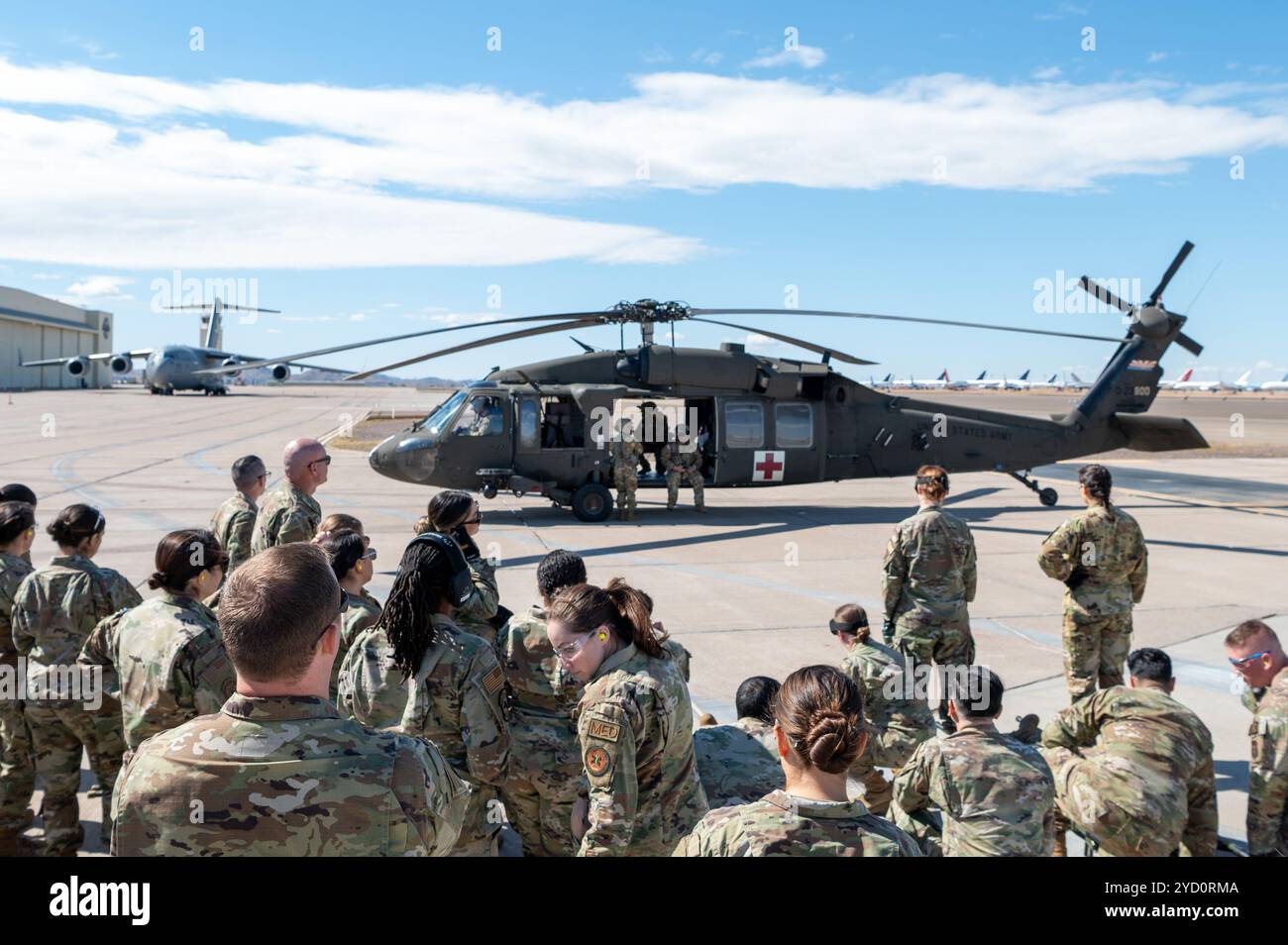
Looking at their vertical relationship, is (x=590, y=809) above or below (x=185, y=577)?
below

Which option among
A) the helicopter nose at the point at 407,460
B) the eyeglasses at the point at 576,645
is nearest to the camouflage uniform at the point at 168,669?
the eyeglasses at the point at 576,645

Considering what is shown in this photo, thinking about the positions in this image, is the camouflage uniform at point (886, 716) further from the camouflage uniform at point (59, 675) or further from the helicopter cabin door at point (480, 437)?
the helicopter cabin door at point (480, 437)

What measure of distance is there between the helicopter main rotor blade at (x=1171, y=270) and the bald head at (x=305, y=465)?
1345 centimetres

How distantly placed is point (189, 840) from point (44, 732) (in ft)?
9.44

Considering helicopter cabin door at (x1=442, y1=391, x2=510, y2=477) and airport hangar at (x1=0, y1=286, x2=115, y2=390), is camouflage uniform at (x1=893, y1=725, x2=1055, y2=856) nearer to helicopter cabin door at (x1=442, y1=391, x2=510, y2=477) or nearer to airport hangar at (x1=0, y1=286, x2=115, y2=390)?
helicopter cabin door at (x1=442, y1=391, x2=510, y2=477)

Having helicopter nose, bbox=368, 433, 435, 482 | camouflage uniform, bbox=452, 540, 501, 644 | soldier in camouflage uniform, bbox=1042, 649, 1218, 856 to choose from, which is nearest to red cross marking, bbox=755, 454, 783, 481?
helicopter nose, bbox=368, 433, 435, 482

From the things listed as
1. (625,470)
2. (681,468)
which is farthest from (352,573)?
(681,468)

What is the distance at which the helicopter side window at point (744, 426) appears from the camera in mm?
14203

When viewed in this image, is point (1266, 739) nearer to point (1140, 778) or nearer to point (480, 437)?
point (1140, 778)

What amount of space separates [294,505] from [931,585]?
13.3ft

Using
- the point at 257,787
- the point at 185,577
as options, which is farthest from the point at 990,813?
the point at 185,577

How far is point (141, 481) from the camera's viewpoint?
17.1m
